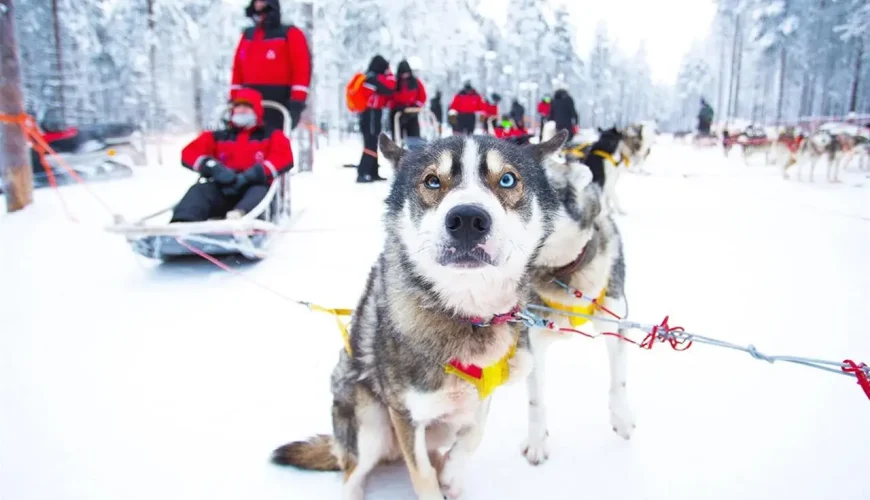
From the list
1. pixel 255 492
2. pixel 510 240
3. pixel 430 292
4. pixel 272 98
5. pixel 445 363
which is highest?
pixel 272 98

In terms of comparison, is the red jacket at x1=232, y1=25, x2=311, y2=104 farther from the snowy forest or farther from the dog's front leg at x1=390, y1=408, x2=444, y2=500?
the snowy forest

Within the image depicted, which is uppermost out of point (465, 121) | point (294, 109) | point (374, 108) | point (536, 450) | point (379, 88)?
point (379, 88)

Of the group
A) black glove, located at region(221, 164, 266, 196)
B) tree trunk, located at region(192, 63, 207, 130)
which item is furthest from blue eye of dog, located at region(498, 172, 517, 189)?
tree trunk, located at region(192, 63, 207, 130)

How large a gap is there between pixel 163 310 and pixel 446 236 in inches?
87.5

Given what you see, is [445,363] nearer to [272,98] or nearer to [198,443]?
[198,443]

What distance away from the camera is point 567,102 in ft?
31.3

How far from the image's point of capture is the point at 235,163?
368 centimetres

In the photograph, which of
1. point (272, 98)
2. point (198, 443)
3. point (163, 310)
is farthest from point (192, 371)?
point (272, 98)

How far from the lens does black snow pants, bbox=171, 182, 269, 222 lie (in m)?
3.22

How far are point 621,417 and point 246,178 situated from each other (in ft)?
9.77

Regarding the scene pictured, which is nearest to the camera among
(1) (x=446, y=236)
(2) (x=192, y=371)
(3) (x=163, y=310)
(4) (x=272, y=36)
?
(1) (x=446, y=236)

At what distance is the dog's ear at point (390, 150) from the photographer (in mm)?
1395

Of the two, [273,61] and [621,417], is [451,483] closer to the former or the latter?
[621,417]

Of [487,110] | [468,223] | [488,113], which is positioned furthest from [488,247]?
[488,113]
